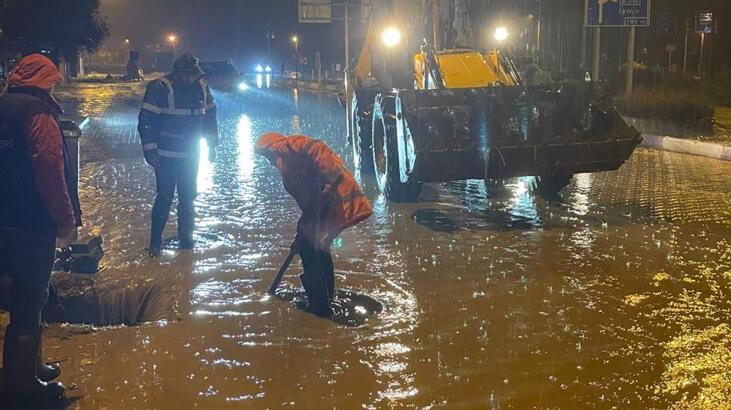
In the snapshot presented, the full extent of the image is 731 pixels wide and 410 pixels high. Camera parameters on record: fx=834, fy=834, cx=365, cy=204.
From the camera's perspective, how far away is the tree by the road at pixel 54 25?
3219 centimetres

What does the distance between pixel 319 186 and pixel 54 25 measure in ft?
111

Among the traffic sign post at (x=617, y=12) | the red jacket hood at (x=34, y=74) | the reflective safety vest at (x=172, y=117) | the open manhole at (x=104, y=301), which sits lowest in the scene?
the open manhole at (x=104, y=301)

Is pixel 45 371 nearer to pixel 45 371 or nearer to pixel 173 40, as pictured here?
pixel 45 371

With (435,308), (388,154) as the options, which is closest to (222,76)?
(388,154)

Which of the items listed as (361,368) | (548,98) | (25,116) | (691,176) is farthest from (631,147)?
(25,116)

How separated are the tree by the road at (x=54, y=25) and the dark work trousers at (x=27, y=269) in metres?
26.8

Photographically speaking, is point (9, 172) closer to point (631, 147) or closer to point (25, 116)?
point (25, 116)

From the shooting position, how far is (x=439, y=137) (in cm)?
1019

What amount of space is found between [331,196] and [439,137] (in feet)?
14.4

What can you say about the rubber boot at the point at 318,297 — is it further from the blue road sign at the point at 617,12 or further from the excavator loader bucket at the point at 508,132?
the blue road sign at the point at 617,12

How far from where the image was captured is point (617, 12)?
20.6 meters

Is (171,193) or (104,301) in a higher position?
(171,193)

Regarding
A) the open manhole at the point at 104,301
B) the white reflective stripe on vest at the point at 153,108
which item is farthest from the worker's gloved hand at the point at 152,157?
the open manhole at the point at 104,301

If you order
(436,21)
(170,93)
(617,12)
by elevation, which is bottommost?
(170,93)
